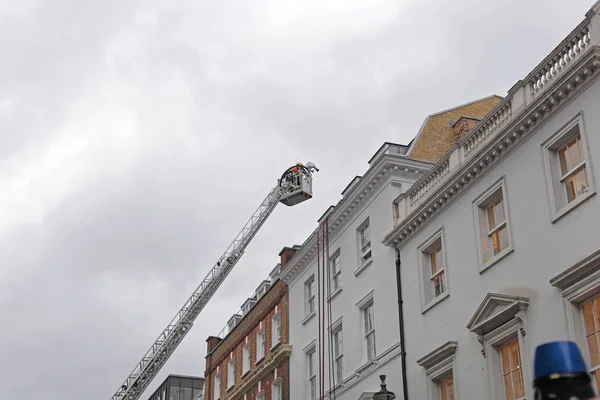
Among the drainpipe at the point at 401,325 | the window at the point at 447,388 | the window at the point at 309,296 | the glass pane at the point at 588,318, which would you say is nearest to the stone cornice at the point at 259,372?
the window at the point at 309,296

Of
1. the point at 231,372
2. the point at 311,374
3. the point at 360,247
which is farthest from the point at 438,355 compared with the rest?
the point at 231,372

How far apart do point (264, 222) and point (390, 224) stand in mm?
10674

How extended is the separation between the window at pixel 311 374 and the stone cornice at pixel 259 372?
168 centimetres

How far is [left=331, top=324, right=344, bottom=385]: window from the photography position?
29344mm

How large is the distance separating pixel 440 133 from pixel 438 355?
10.2 metres

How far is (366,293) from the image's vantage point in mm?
27953

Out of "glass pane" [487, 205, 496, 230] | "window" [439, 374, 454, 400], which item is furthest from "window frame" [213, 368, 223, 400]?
"glass pane" [487, 205, 496, 230]

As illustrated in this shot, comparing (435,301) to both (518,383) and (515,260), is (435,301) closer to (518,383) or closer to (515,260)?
(515,260)

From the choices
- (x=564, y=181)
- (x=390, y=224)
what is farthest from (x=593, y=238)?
(x=390, y=224)

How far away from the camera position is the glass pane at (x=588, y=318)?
1750 centimetres

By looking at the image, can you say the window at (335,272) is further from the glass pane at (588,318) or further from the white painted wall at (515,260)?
the glass pane at (588,318)

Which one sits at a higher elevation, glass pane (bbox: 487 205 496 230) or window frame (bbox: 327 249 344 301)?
window frame (bbox: 327 249 344 301)

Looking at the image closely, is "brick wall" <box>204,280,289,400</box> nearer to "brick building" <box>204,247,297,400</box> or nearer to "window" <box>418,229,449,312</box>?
"brick building" <box>204,247,297,400</box>

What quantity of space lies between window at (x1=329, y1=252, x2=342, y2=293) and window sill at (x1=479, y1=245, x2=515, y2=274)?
9.77 metres
